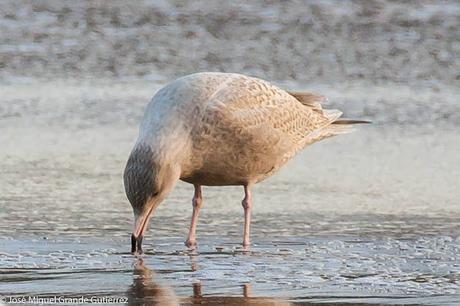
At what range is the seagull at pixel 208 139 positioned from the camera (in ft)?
25.1

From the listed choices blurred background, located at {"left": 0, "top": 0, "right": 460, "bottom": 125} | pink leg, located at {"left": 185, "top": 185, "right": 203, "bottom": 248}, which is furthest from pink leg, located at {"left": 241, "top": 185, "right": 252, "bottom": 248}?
blurred background, located at {"left": 0, "top": 0, "right": 460, "bottom": 125}

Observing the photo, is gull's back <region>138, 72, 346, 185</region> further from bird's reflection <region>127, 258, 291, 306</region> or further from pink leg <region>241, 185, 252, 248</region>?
bird's reflection <region>127, 258, 291, 306</region>

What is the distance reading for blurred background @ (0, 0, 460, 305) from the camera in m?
7.14

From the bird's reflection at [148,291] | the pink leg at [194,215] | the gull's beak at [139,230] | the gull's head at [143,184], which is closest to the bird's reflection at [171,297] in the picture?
the bird's reflection at [148,291]

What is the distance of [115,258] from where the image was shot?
741 cm

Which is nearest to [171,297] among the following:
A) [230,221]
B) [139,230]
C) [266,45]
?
[139,230]

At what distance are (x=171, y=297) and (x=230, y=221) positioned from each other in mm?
2240

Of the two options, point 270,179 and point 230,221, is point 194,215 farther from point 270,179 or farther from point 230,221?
point 270,179

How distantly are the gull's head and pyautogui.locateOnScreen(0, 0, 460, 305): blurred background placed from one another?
15 centimetres

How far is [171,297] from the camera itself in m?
6.41

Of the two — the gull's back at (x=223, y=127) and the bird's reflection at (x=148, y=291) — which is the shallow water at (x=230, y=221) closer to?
the bird's reflection at (x=148, y=291)

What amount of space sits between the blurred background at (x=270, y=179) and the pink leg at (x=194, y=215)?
8 cm

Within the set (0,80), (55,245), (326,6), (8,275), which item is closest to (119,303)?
(8,275)

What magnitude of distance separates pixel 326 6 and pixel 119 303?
30.4ft
